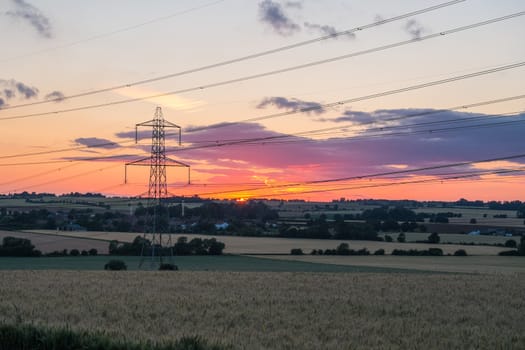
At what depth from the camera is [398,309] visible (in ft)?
72.1

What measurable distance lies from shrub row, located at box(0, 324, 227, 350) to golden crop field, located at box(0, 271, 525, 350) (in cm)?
81

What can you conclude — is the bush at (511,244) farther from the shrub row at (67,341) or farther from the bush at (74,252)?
the shrub row at (67,341)

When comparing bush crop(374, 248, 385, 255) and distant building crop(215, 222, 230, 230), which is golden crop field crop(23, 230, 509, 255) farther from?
distant building crop(215, 222, 230, 230)

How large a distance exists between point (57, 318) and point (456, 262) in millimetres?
50064

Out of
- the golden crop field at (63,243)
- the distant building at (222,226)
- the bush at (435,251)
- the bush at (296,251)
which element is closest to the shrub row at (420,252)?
the bush at (435,251)

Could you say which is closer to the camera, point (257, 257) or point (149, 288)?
point (149, 288)

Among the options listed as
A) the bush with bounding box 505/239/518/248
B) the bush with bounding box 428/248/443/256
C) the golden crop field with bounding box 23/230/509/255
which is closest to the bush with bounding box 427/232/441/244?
the golden crop field with bounding box 23/230/509/255

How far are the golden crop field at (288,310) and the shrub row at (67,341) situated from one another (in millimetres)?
808

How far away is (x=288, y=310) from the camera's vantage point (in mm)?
21922

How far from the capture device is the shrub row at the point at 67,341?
46.6ft

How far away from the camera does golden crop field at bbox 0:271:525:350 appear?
53.4ft

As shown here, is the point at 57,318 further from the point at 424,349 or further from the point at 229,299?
the point at 424,349

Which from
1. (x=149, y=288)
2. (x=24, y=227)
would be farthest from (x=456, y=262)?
(x=24, y=227)

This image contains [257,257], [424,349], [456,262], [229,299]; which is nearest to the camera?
[424,349]
